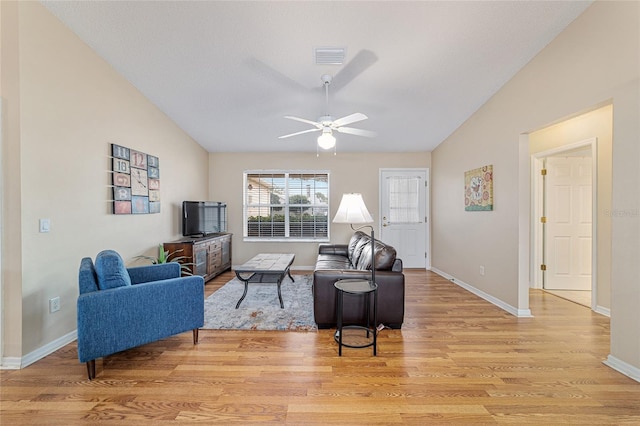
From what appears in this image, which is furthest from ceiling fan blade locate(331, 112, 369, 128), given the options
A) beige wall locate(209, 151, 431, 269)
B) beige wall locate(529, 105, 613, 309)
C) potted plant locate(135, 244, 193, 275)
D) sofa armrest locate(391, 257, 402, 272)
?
beige wall locate(209, 151, 431, 269)

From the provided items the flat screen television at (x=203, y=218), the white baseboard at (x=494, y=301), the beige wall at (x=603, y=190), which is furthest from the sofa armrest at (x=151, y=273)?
the beige wall at (x=603, y=190)

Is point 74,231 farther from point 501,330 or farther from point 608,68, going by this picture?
point 608,68

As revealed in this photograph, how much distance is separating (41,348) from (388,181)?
542 cm

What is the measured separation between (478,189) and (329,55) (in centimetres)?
274

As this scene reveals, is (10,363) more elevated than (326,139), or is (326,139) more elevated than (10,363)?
(326,139)

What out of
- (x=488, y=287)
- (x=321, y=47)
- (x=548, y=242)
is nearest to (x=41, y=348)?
(x=321, y=47)

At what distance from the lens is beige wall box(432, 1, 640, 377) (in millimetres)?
1965

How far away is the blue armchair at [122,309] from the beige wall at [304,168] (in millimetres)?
3431

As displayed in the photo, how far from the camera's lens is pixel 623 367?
1.99m

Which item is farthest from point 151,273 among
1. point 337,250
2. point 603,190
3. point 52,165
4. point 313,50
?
point 603,190

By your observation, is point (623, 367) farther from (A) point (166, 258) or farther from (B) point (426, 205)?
(A) point (166, 258)

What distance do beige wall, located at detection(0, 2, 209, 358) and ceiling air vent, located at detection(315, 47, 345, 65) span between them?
7.58 feet

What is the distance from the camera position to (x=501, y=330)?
8.95 ft

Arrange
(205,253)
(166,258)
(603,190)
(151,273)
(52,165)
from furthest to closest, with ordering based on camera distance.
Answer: (205,253)
(166,258)
(603,190)
(151,273)
(52,165)
